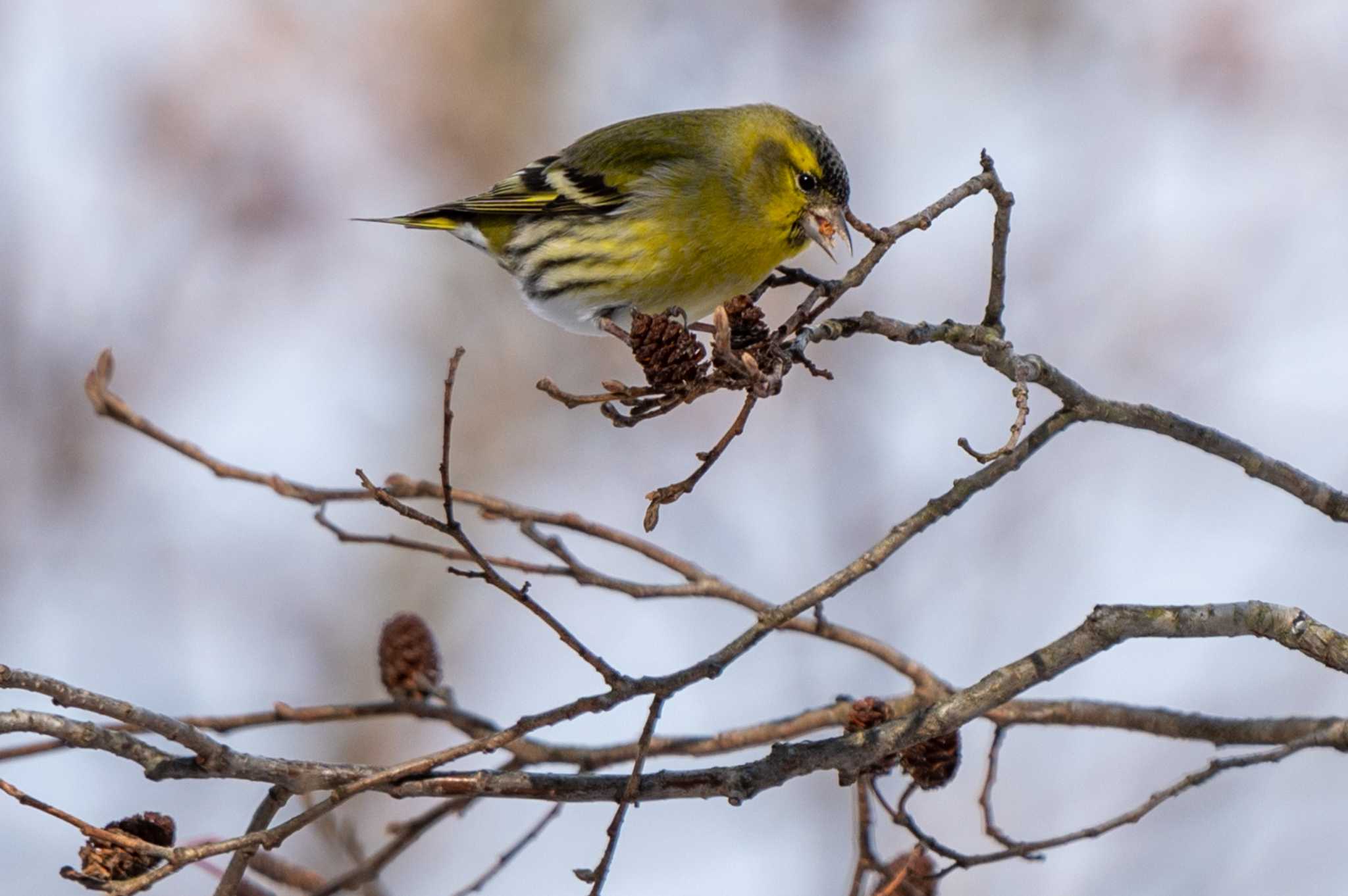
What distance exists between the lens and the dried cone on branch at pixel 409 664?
2.37m

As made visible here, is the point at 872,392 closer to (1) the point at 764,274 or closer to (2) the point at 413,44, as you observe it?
(1) the point at 764,274

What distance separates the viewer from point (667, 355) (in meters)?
1.76

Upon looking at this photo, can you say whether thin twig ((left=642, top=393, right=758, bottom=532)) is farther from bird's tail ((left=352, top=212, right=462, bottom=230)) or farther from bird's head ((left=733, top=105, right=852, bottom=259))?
bird's tail ((left=352, top=212, right=462, bottom=230))

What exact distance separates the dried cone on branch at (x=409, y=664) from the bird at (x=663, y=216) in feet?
2.60

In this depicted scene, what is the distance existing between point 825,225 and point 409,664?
1354 millimetres

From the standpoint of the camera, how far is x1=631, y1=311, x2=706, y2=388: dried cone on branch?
176cm

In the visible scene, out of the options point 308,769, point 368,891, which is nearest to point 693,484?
point 308,769

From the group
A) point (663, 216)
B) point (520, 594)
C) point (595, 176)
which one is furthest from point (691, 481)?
point (595, 176)

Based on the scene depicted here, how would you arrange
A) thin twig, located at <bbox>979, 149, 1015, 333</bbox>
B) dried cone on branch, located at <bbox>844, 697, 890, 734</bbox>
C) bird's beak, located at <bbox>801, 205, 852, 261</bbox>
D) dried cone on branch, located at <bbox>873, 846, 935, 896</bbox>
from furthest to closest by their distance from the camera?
bird's beak, located at <bbox>801, 205, 852, 261</bbox> < dried cone on branch, located at <bbox>844, 697, 890, 734</bbox> < dried cone on branch, located at <bbox>873, 846, 935, 896</bbox> < thin twig, located at <bbox>979, 149, 1015, 333</bbox>

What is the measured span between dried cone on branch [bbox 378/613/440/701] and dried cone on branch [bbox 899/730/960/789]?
880mm

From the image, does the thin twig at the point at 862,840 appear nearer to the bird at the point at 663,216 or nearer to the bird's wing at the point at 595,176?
the bird at the point at 663,216

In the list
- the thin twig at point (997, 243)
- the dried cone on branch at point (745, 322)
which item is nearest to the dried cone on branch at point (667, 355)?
the dried cone on branch at point (745, 322)

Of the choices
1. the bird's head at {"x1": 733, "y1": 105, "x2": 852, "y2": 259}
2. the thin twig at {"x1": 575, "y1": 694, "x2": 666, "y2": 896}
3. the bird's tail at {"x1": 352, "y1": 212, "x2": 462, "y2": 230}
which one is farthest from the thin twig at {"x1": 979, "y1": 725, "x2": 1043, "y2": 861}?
the bird's tail at {"x1": 352, "y1": 212, "x2": 462, "y2": 230}

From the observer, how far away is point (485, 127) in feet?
22.3
